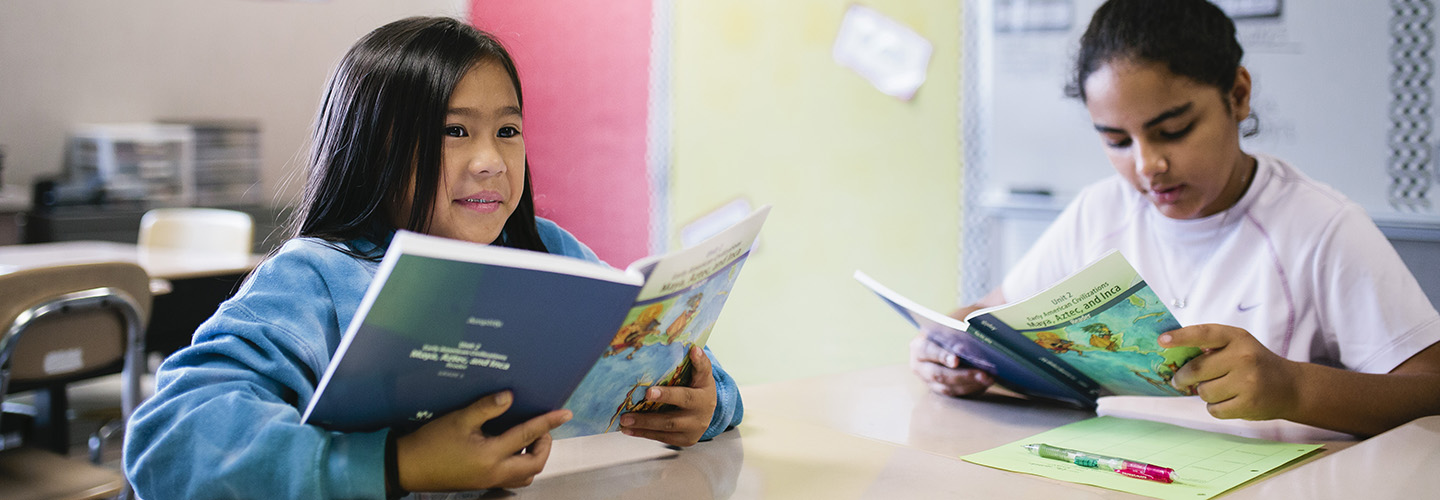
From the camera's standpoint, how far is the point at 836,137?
3398 mm

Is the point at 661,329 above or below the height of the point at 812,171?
above

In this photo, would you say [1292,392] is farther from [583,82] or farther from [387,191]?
[583,82]

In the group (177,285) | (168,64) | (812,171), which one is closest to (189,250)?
(177,285)

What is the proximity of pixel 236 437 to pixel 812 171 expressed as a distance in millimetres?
2883

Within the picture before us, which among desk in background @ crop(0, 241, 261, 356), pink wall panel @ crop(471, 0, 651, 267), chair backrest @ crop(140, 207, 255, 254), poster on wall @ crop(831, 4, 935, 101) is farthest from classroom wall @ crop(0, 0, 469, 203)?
poster on wall @ crop(831, 4, 935, 101)

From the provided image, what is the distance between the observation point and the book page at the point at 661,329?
750 millimetres

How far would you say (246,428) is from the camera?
0.70 m

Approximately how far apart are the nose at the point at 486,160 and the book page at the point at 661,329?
26cm

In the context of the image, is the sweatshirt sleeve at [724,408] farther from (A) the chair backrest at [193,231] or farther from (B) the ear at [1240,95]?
(A) the chair backrest at [193,231]

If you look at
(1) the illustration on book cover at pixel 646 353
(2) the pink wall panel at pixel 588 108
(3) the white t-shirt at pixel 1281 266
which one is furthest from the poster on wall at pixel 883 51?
(1) the illustration on book cover at pixel 646 353

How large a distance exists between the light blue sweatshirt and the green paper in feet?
1.83

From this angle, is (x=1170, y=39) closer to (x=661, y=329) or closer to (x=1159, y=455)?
(x=1159, y=455)

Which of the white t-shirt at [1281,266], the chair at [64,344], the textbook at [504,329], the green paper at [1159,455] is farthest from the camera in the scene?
the chair at [64,344]

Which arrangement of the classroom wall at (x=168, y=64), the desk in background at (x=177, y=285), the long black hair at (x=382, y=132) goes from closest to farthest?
the long black hair at (x=382, y=132)
the desk in background at (x=177, y=285)
the classroom wall at (x=168, y=64)
